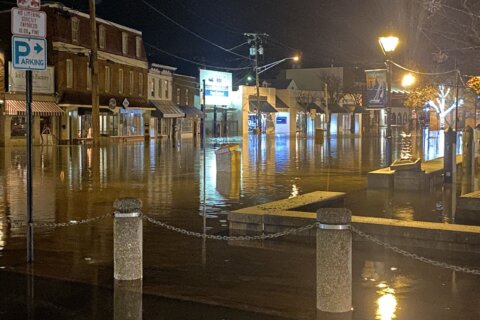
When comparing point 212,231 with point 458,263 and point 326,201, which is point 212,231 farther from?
point 458,263

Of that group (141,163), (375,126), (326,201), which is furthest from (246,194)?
(375,126)

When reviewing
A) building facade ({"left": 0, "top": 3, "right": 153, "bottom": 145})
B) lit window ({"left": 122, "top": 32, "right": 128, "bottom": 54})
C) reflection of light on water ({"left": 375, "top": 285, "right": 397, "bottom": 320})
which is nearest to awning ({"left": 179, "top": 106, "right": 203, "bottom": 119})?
building facade ({"left": 0, "top": 3, "right": 153, "bottom": 145})

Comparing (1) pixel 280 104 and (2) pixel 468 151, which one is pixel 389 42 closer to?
(2) pixel 468 151

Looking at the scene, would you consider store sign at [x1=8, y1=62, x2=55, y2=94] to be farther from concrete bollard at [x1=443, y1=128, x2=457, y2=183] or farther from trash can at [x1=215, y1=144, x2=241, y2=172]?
concrete bollard at [x1=443, y1=128, x2=457, y2=183]

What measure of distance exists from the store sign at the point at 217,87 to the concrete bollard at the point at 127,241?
61294 mm

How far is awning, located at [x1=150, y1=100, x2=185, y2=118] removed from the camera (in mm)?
61381

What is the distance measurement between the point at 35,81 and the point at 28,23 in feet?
127

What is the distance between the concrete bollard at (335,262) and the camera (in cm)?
627

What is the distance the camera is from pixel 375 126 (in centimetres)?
10444

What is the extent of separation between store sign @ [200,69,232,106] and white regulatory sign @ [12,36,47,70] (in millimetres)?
60287

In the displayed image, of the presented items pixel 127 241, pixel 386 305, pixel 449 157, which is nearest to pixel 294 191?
pixel 449 157

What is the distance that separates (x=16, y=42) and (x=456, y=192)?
11774 millimetres

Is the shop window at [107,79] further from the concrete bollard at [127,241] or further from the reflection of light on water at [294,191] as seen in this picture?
the concrete bollard at [127,241]

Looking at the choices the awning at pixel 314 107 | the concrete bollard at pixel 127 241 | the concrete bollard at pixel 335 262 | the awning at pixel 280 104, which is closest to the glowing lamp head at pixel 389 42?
the concrete bollard at pixel 127 241
